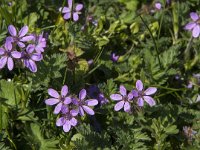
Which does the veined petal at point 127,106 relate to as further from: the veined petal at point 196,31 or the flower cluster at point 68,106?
the veined petal at point 196,31

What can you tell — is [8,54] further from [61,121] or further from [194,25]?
[194,25]

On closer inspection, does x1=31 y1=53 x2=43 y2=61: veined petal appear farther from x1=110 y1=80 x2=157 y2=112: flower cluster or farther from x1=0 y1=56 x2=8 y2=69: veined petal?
x1=110 y1=80 x2=157 y2=112: flower cluster

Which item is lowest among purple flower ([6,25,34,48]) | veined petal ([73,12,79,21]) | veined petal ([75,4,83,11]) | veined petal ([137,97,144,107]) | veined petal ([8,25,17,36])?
veined petal ([137,97,144,107])

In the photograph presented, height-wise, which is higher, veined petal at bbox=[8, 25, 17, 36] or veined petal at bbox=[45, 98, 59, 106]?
veined petal at bbox=[8, 25, 17, 36]

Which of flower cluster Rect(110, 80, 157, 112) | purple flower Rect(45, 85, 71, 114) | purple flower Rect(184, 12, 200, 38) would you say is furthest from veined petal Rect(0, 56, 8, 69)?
purple flower Rect(184, 12, 200, 38)

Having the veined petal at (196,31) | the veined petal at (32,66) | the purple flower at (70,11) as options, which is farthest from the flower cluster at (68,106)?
the veined petal at (196,31)

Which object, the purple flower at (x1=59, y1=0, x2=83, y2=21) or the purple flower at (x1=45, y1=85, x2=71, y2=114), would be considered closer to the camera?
the purple flower at (x1=45, y1=85, x2=71, y2=114)

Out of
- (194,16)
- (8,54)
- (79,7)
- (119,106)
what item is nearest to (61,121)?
(119,106)

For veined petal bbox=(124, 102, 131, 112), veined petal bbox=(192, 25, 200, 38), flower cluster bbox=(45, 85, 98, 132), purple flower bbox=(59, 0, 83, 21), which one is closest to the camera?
flower cluster bbox=(45, 85, 98, 132)
